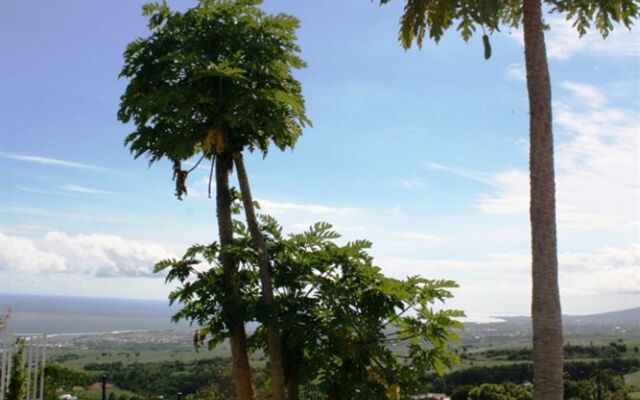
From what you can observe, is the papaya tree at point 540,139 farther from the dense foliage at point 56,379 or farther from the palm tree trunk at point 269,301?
the dense foliage at point 56,379

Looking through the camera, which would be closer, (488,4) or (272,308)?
(488,4)

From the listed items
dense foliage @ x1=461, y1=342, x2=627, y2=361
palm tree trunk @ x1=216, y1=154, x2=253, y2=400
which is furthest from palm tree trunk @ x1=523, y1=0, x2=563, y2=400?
dense foliage @ x1=461, y1=342, x2=627, y2=361

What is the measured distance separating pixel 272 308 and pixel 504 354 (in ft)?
162

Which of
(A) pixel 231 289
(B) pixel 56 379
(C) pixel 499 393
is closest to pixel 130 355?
(C) pixel 499 393

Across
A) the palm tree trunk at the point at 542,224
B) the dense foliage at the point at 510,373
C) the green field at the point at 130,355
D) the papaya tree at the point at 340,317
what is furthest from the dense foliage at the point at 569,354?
the palm tree trunk at the point at 542,224

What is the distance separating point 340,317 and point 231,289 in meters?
1.73

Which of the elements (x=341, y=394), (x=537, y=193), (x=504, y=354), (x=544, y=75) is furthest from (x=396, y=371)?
(x=504, y=354)

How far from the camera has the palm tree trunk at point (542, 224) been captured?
706cm

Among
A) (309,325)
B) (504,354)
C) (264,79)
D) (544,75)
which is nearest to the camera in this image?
(544,75)

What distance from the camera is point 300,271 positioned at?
927 centimetres

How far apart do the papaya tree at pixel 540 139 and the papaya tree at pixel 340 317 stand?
201 cm

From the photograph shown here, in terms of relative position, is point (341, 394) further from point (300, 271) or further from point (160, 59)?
point (160, 59)

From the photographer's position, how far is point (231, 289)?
9.44 m

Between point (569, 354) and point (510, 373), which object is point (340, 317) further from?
point (569, 354)
